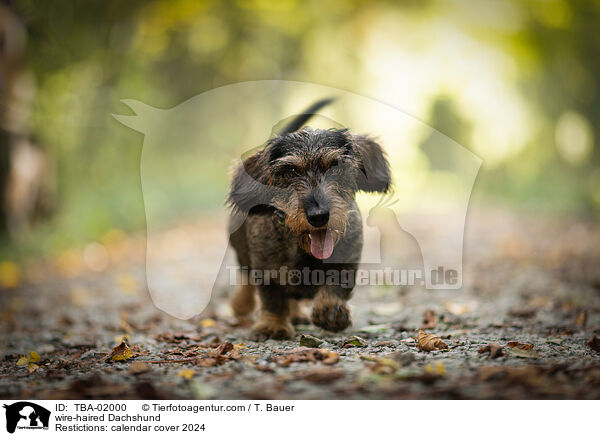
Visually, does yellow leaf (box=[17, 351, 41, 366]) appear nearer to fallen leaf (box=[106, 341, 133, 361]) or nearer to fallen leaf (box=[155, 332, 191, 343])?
fallen leaf (box=[106, 341, 133, 361])

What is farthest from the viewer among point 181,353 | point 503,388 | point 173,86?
point 173,86

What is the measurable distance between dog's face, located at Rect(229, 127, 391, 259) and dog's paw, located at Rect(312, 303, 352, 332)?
35 centimetres

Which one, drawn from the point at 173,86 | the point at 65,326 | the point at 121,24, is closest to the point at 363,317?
the point at 65,326

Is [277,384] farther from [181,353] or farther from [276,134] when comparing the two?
[276,134]

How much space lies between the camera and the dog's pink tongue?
3189 millimetres

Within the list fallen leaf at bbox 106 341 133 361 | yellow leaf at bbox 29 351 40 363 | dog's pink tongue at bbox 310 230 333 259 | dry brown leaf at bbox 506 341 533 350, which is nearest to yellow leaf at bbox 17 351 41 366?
yellow leaf at bbox 29 351 40 363

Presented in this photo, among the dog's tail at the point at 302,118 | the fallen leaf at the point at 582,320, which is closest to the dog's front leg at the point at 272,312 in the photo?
the dog's tail at the point at 302,118

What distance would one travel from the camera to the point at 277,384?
2.42 meters

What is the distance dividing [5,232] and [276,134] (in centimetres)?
627

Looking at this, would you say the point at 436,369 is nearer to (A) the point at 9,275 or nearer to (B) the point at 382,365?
(B) the point at 382,365

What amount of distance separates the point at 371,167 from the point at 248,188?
2.72 ft

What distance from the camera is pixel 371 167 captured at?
355 centimetres
